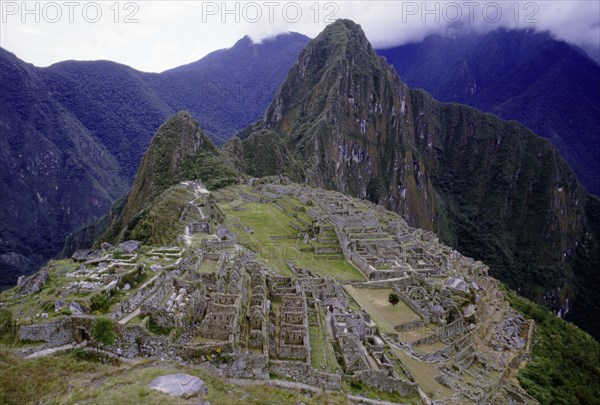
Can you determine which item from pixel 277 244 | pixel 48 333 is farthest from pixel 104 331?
pixel 277 244

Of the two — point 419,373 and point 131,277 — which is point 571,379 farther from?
point 131,277

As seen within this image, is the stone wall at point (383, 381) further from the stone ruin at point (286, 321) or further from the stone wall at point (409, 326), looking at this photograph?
the stone wall at point (409, 326)

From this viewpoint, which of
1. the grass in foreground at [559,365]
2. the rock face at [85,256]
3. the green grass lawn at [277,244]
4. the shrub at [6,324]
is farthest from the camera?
the green grass lawn at [277,244]

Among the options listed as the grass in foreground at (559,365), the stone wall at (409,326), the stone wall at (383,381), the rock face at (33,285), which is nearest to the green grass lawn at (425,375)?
the stone wall at (383,381)

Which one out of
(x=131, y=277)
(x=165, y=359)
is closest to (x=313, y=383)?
(x=165, y=359)

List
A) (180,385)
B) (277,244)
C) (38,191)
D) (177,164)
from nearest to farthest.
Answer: (180,385) < (277,244) < (177,164) < (38,191)

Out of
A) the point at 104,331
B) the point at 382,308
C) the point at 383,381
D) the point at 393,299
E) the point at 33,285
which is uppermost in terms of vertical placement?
the point at 33,285

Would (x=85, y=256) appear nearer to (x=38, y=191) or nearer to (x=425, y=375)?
(x=425, y=375)
